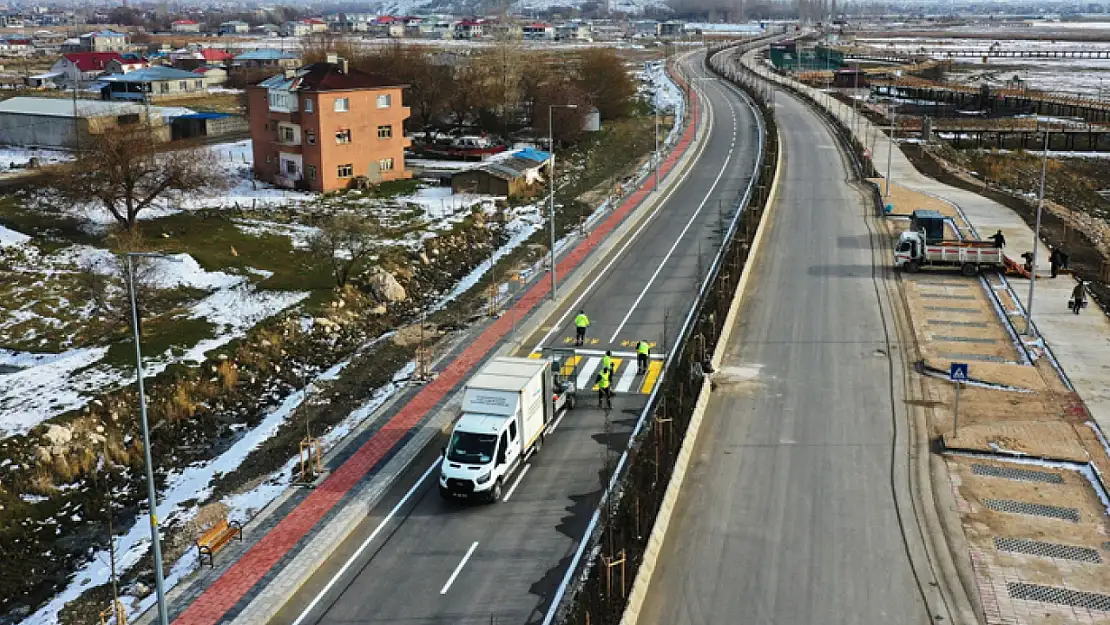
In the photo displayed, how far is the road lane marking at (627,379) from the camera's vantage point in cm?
3161

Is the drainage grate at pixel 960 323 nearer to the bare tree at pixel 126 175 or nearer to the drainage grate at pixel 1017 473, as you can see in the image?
the drainage grate at pixel 1017 473

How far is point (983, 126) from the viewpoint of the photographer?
10069cm

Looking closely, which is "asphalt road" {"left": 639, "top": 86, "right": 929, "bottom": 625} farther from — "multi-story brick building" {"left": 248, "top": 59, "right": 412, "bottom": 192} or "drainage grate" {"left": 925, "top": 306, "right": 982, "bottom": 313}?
"multi-story brick building" {"left": 248, "top": 59, "right": 412, "bottom": 192}

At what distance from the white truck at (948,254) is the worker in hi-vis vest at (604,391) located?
20.9 meters

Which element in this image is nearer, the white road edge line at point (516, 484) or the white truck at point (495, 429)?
the white truck at point (495, 429)

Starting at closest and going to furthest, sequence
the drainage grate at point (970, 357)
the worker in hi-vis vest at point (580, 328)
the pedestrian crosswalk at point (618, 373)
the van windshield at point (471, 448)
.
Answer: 1. the van windshield at point (471, 448)
2. the pedestrian crosswalk at point (618, 373)
3. the drainage grate at point (970, 357)
4. the worker in hi-vis vest at point (580, 328)

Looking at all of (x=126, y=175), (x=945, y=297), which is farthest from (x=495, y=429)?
(x=126, y=175)

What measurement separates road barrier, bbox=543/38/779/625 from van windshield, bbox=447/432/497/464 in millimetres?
2920

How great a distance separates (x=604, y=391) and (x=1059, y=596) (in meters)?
13.5

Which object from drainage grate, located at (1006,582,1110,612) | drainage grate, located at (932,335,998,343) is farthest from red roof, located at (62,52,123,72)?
drainage grate, located at (1006,582,1110,612)

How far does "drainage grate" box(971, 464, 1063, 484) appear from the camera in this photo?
25.5 metres

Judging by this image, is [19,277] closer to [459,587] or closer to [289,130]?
[289,130]

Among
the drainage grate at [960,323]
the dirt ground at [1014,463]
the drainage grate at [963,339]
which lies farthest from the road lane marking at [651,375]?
the drainage grate at [960,323]

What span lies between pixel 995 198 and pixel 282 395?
46.4m
